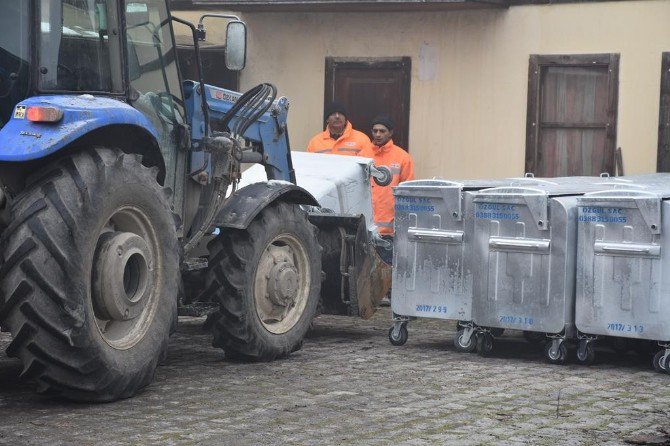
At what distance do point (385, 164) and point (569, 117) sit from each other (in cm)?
262

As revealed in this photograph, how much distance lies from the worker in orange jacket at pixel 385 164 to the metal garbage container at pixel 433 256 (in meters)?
3.81

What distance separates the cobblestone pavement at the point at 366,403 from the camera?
695 centimetres

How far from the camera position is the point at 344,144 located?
50.3 feet

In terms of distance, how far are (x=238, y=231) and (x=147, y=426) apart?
8.24 ft

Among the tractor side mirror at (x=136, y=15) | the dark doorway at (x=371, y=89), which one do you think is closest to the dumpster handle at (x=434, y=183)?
the tractor side mirror at (x=136, y=15)

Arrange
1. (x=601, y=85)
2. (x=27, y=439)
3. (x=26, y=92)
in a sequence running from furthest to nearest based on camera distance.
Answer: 1. (x=601, y=85)
2. (x=26, y=92)
3. (x=27, y=439)

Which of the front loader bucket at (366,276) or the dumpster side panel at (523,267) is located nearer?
the dumpster side panel at (523,267)

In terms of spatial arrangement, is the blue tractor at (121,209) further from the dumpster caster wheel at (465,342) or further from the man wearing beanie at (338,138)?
the man wearing beanie at (338,138)

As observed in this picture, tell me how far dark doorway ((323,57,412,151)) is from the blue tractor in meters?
7.37

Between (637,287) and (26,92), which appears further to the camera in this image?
(637,287)

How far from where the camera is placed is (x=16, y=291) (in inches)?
275

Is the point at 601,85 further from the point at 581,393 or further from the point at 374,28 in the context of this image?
the point at 581,393

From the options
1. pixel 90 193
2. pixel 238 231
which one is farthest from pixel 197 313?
pixel 90 193

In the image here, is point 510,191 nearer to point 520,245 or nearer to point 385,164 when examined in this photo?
point 520,245
